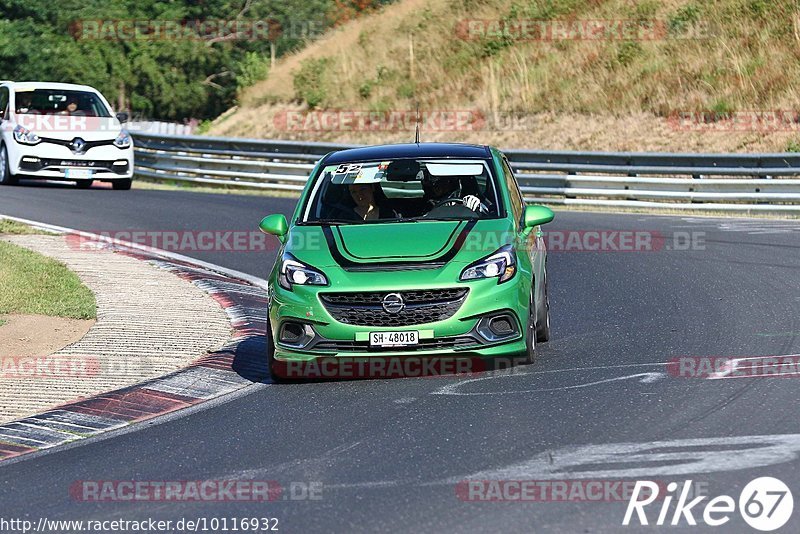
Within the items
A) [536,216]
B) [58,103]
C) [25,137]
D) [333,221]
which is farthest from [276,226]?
[58,103]

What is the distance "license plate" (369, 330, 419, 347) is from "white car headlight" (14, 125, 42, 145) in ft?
52.4

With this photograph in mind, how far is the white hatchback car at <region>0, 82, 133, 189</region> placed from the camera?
23625 millimetres

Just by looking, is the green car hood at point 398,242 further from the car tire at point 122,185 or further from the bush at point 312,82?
the bush at point 312,82

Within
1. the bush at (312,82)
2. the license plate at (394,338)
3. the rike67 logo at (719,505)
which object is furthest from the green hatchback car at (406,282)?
the bush at (312,82)

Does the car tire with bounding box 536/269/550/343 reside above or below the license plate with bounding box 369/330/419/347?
below

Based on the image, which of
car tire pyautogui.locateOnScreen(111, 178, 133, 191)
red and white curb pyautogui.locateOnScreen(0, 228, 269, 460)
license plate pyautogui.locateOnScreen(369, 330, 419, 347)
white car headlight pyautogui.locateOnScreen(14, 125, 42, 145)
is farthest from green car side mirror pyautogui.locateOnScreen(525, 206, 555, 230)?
car tire pyautogui.locateOnScreen(111, 178, 133, 191)

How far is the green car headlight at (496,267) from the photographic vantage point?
921 centimetres

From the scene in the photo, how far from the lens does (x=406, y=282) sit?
9055 millimetres

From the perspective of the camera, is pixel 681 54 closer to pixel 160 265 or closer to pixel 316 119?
pixel 316 119

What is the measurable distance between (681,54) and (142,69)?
1347 inches

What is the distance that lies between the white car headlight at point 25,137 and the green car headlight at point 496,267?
628 inches

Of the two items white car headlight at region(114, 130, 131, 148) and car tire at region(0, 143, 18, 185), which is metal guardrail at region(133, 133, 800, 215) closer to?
white car headlight at region(114, 130, 131, 148)

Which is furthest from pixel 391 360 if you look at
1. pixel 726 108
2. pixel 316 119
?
pixel 316 119

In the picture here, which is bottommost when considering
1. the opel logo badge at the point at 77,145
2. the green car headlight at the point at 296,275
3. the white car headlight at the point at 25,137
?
the green car headlight at the point at 296,275
